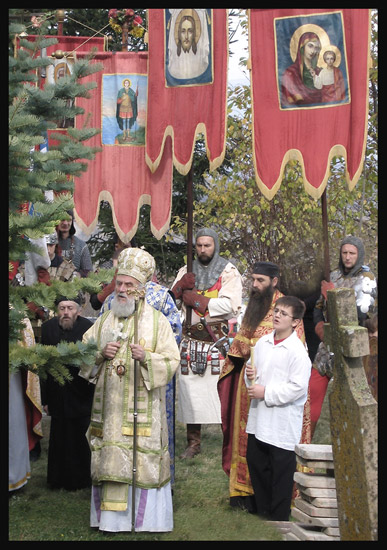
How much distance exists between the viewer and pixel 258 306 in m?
6.35

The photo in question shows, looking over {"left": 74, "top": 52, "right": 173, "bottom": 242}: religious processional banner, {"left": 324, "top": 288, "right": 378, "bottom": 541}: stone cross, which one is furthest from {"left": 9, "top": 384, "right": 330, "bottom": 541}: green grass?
{"left": 74, "top": 52, "right": 173, "bottom": 242}: religious processional banner

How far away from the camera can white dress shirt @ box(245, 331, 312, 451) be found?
18.5ft

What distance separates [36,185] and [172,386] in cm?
256

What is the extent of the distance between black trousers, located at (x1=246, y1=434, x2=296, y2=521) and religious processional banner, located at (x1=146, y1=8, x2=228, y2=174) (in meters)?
3.10

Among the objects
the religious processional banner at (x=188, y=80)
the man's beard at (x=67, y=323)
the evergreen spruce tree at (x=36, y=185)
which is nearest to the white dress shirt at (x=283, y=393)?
the evergreen spruce tree at (x=36, y=185)

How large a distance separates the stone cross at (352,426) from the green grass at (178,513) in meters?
0.54

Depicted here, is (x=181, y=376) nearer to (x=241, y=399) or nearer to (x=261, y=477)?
(x=241, y=399)

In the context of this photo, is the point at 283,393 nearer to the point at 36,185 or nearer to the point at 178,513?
the point at 178,513

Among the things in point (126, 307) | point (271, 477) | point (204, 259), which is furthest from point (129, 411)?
point (204, 259)

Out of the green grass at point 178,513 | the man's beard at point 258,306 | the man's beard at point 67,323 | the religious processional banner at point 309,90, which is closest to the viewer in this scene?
the green grass at point 178,513

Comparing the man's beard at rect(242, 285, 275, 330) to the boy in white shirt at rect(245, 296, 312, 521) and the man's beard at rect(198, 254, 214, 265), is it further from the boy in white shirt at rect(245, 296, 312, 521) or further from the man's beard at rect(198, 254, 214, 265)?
the man's beard at rect(198, 254, 214, 265)

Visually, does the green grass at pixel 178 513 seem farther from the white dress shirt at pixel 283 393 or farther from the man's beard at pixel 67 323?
the man's beard at pixel 67 323

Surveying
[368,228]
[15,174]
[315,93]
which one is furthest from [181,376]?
[368,228]

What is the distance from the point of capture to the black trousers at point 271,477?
224 inches
